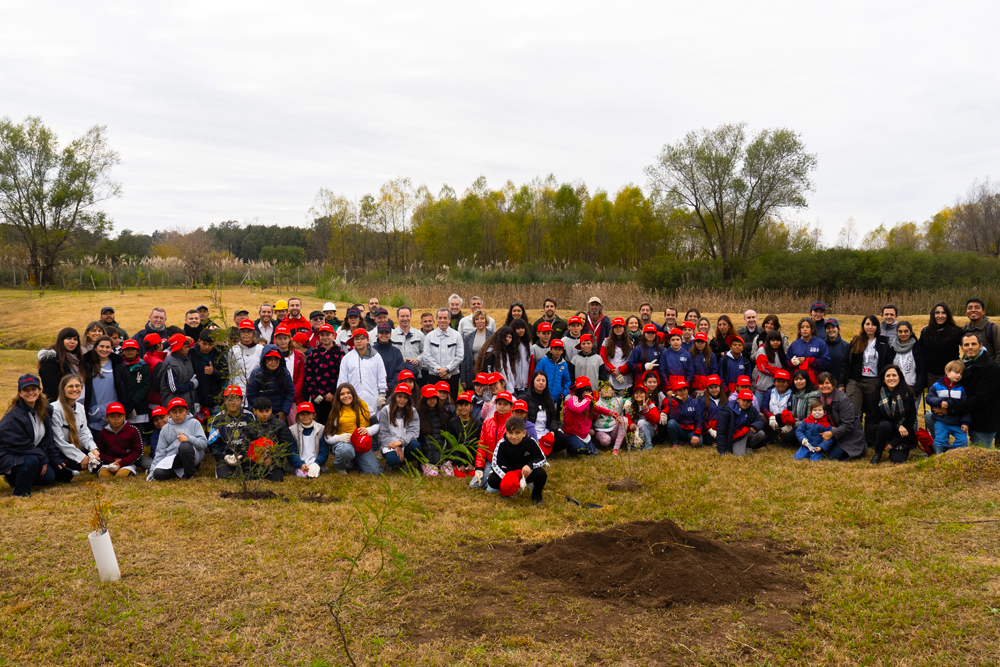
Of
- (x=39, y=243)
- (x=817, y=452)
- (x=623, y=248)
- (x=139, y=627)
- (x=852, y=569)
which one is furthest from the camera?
(x=623, y=248)

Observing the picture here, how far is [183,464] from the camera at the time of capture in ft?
23.7

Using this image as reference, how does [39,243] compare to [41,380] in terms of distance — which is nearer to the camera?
[41,380]

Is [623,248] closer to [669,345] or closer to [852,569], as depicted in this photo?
[669,345]

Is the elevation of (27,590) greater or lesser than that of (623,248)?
lesser

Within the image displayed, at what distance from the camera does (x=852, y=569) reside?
4863 mm

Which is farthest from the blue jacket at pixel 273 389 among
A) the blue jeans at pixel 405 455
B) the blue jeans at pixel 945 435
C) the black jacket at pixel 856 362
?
the blue jeans at pixel 945 435

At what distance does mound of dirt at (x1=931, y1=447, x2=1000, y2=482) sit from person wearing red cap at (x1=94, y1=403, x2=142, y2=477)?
8.72m

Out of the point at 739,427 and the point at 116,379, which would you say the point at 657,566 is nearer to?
the point at 739,427

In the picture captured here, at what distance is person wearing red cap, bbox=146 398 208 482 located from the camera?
23.5ft

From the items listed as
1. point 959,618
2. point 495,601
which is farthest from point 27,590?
point 959,618

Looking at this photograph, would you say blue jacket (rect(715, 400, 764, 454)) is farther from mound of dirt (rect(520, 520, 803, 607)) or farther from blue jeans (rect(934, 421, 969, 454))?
mound of dirt (rect(520, 520, 803, 607))

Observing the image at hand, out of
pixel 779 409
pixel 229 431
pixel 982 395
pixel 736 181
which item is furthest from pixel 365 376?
pixel 736 181

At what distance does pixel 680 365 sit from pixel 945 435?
10.3 feet

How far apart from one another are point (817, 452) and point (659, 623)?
4864 mm
